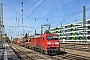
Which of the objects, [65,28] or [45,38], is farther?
[65,28]

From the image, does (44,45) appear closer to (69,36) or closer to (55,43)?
(55,43)

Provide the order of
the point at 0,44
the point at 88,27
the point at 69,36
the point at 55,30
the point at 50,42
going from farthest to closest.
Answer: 1. the point at 55,30
2. the point at 69,36
3. the point at 88,27
4. the point at 0,44
5. the point at 50,42

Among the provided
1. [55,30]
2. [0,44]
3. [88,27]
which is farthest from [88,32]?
[0,44]

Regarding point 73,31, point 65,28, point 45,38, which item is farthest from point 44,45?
point 65,28

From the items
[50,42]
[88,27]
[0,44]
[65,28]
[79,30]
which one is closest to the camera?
[50,42]

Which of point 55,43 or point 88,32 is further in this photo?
point 88,32

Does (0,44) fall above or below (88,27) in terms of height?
below

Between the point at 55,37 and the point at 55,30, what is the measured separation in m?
120

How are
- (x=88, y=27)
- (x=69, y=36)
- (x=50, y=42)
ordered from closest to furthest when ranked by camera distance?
(x=50, y=42)
(x=88, y=27)
(x=69, y=36)

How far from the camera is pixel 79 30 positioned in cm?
11362

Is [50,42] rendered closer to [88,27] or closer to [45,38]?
[45,38]

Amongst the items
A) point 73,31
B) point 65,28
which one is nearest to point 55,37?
point 73,31

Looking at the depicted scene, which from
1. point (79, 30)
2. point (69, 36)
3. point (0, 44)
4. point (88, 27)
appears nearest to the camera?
point (0, 44)

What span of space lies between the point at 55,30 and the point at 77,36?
39558 millimetres
